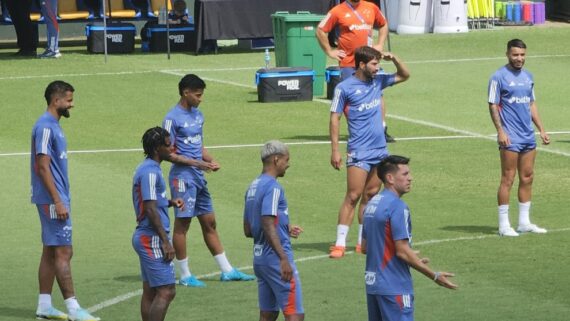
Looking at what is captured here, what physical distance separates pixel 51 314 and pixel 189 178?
210 centimetres

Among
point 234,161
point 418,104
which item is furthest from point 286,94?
point 234,161

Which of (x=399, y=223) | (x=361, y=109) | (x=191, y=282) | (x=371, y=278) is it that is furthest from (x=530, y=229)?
(x=399, y=223)

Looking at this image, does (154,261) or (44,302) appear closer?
(154,261)

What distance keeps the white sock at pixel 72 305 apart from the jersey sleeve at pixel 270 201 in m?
2.63

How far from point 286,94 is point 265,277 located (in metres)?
17.3

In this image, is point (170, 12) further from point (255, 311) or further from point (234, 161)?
point (255, 311)

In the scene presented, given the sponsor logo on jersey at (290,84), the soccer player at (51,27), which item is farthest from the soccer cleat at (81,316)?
the soccer player at (51,27)

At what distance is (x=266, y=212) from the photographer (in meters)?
11.2

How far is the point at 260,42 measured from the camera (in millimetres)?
37438

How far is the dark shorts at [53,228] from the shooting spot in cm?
1298

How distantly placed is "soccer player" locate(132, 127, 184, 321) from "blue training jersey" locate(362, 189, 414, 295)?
7.26 feet

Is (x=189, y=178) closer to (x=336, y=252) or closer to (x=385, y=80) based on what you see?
(x=336, y=252)

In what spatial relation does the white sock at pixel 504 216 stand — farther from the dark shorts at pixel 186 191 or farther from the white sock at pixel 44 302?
the white sock at pixel 44 302

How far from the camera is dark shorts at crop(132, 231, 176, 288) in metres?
12.1
